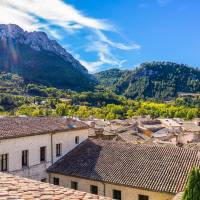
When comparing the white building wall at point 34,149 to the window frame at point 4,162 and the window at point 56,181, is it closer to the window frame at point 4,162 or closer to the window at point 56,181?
the window frame at point 4,162

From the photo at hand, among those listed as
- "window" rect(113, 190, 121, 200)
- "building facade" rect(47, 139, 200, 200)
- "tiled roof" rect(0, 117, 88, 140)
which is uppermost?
"tiled roof" rect(0, 117, 88, 140)

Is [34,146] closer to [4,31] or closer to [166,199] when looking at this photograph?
[166,199]

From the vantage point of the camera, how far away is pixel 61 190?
7.37 m

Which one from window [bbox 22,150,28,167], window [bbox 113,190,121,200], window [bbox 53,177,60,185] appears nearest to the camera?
window [bbox 113,190,121,200]

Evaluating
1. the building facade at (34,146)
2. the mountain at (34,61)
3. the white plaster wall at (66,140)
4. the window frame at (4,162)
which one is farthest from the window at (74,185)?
the mountain at (34,61)

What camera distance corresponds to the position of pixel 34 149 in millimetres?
25375

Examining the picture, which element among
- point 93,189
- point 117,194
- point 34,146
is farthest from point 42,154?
point 117,194

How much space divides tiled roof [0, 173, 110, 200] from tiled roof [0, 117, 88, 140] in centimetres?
1564

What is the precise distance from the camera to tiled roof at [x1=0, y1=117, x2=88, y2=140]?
24.1 meters

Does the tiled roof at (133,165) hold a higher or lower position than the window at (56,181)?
higher

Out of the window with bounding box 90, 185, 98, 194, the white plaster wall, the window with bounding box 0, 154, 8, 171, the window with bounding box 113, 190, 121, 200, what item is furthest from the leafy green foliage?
the window with bounding box 113, 190, 121, 200

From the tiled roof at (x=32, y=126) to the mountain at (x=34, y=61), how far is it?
132451mm

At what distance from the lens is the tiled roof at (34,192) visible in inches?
259

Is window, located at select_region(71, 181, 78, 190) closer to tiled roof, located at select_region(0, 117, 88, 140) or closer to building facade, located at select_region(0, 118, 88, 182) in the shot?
building facade, located at select_region(0, 118, 88, 182)
